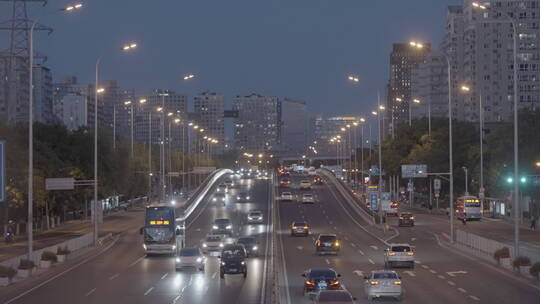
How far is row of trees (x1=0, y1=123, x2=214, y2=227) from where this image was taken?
251 feet

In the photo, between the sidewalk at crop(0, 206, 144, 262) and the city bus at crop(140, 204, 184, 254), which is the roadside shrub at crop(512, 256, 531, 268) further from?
the sidewalk at crop(0, 206, 144, 262)

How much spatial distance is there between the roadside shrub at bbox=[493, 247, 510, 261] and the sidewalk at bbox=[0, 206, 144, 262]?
2927cm

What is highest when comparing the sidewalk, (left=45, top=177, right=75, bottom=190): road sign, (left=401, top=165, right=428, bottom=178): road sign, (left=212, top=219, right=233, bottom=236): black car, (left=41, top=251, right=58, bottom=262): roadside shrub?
(left=401, top=165, right=428, bottom=178): road sign

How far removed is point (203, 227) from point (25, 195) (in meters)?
17.0

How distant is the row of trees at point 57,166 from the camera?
76.6 m

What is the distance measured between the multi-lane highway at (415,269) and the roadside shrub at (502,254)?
2.70 feet

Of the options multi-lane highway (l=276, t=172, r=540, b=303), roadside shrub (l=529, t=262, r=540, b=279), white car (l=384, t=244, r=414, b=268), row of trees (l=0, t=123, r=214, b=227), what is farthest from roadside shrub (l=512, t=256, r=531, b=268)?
row of trees (l=0, t=123, r=214, b=227)

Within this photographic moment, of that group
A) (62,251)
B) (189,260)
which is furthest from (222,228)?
(189,260)

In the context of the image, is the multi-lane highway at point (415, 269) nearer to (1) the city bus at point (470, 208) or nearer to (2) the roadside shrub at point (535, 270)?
(2) the roadside shrub at point (535, 270)

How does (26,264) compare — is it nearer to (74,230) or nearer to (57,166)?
(74,230)

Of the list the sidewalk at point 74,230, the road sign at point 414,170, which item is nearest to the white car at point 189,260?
the sidewalk at point 74,230

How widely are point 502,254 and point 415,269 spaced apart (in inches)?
191

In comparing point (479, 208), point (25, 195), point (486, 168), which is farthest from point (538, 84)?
point (25, 195)

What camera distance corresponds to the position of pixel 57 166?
90.2 m
